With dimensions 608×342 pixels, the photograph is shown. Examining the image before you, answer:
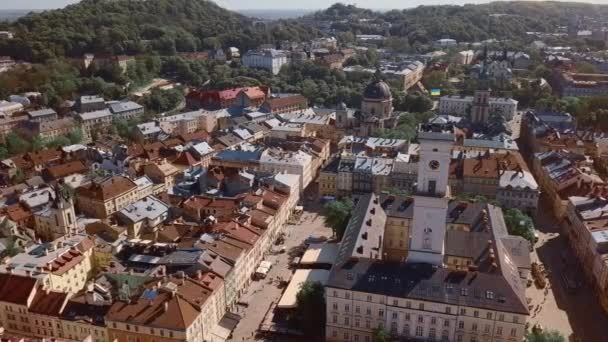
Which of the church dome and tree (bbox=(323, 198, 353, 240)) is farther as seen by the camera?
the church dome

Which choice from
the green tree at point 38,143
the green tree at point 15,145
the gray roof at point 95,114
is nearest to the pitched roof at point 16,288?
the green tree at point 38,143

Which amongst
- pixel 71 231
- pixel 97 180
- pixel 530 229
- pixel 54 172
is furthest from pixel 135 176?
pixel 530 229

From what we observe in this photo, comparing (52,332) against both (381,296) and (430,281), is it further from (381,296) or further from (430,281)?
(430,281)

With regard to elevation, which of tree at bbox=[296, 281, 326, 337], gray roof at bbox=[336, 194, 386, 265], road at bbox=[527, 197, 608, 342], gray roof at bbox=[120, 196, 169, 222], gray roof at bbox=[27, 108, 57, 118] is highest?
gray roof at bbox=[27, 108, 57, 118]

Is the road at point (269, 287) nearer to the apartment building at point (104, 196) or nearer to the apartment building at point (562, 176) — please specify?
the apartment building at point (104, 196)

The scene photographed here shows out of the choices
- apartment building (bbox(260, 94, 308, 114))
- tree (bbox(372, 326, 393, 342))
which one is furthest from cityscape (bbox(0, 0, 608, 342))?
apartment building (bbox(260, 94, 308, 114))

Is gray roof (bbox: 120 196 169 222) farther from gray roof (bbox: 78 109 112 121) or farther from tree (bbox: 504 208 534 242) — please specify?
gray roof (bbox: 78 109 112 121)
